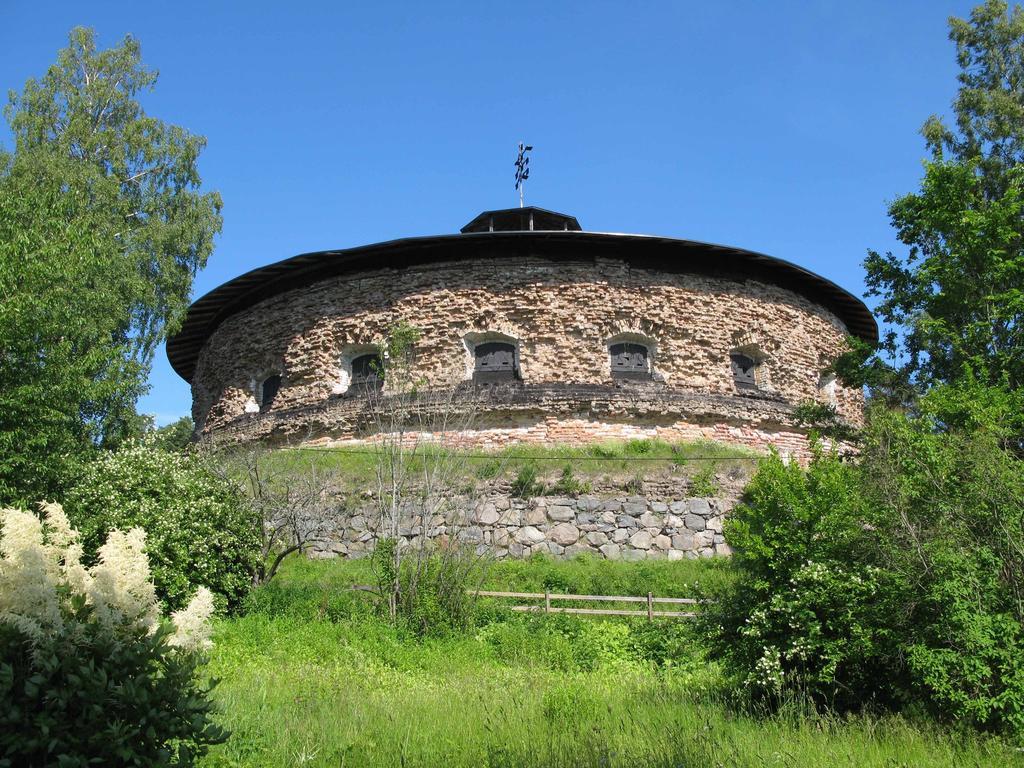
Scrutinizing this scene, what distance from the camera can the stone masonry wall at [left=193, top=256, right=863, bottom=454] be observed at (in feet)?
61.2

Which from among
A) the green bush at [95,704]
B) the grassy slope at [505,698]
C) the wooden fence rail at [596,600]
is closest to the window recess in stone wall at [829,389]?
the grassy slope at [505,698]

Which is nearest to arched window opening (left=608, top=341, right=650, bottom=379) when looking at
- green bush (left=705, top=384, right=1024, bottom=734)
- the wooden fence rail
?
the wooden fence rail

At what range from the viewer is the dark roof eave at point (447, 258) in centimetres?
1942

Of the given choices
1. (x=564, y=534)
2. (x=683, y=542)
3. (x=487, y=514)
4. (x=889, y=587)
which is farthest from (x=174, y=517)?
(x=889, y=587)

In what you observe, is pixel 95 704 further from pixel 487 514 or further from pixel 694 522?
pixel 694 522

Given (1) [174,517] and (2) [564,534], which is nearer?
(1) [174,517]

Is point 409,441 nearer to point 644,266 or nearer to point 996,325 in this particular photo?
point 644,266

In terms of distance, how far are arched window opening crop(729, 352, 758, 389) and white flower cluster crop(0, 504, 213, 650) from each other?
659 inches

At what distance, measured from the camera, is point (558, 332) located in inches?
745

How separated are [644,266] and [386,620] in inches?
471

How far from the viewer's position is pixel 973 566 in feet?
21.4

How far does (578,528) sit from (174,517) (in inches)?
260

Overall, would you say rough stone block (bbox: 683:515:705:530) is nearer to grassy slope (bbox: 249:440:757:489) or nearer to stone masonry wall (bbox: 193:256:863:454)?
grassy slope (bbox: 249:440:757:489)

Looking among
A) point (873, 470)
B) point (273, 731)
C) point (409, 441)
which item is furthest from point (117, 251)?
point (873, 470)
